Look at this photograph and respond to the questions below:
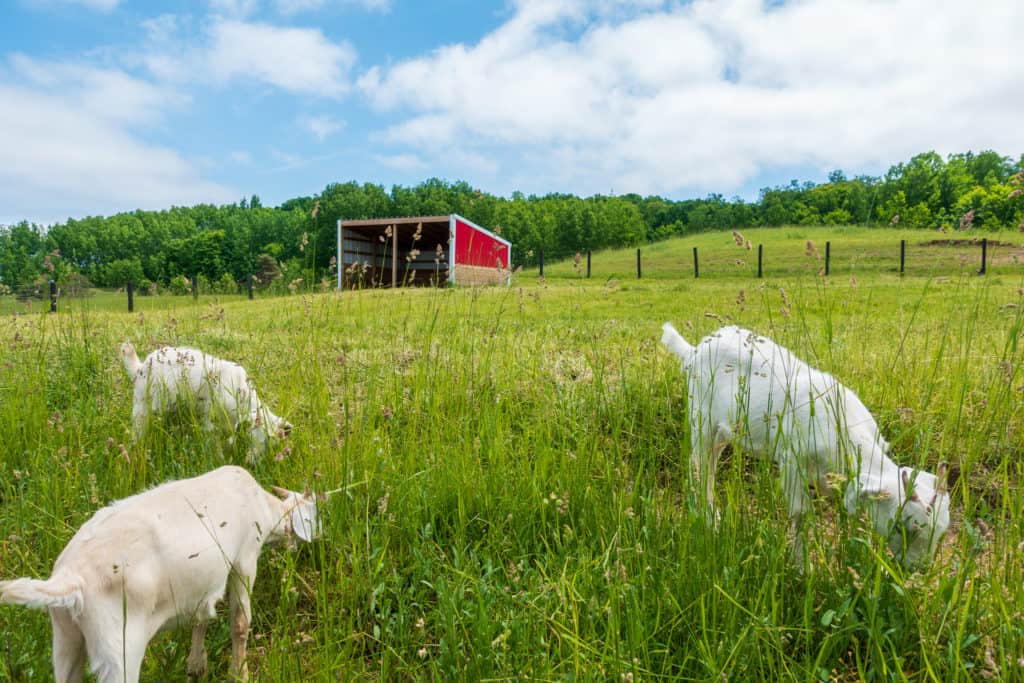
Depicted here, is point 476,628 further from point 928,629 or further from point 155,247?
point 155,247

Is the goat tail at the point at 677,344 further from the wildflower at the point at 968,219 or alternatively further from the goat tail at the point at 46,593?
the goat tail at the point at 46,593

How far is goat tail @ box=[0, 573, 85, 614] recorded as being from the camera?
1.42m

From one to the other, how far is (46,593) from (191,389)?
2.44 metres

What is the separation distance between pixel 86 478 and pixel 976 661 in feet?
12.5

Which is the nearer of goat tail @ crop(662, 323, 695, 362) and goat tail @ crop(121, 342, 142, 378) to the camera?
goat tail @ crop(662, 323, 695, 362)

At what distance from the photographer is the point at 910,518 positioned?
1927 millimetres

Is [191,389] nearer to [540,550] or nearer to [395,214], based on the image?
[540,550]

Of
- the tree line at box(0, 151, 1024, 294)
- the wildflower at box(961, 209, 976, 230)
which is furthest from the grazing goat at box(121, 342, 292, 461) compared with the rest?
the tree line at box(0, 151, 1024, 294)

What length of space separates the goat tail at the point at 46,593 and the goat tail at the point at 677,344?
10.2 feet

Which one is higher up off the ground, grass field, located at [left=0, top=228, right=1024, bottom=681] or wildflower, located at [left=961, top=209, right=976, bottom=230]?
wildflower, located at [left=961, top=209, right=976, bottom=230]

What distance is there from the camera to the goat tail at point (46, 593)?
1.42 metres

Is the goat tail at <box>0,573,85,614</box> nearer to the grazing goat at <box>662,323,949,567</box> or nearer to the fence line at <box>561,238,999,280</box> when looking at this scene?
the grazing goat at <box>662,323,949,567</box>

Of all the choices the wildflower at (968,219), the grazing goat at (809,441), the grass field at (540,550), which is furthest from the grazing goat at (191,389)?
the wildflower at (968,219)

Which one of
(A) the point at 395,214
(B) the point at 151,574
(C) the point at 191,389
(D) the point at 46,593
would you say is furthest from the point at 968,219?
(A) the point at 395,214
